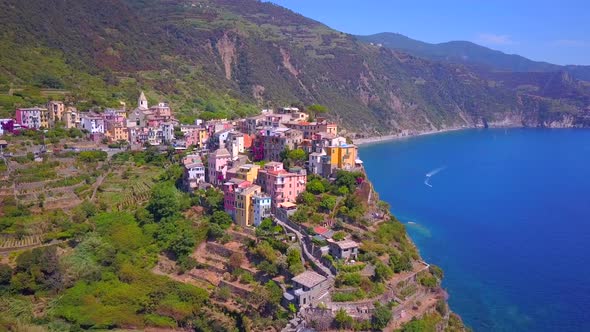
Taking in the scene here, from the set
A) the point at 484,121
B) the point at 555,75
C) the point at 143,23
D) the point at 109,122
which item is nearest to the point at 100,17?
the point at 143,23

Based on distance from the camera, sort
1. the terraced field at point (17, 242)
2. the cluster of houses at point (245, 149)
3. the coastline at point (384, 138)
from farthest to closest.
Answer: the coastline at point (384, 138)
the cluster of houses at point (245, 149)
the terraced field at point (17, 242)

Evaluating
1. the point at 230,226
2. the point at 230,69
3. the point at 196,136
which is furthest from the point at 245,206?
the point at 230,69

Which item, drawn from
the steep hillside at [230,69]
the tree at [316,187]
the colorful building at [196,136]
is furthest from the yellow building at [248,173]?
the steep hillside at [230,69]

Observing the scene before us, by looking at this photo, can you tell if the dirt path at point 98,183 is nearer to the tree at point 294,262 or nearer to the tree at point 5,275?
the tree at point 5,275

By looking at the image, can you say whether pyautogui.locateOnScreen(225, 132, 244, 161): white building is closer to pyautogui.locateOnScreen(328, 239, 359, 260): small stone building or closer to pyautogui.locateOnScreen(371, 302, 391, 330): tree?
pyautogui.locateOnScreen(328, 239, 359, 260): small stone building

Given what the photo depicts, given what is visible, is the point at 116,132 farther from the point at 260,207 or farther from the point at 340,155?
the point at 340,155

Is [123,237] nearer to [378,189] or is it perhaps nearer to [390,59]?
[378,189]
